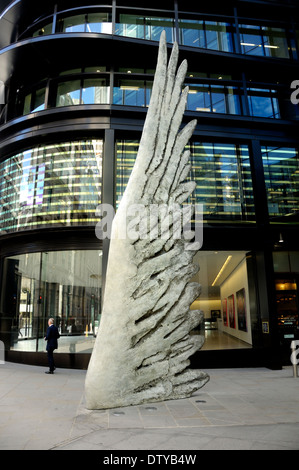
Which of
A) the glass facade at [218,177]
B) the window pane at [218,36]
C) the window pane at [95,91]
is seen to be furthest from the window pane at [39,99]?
the window pane at [218,36]

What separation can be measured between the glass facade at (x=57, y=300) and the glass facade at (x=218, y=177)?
3.07 meters

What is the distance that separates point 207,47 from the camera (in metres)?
13.1

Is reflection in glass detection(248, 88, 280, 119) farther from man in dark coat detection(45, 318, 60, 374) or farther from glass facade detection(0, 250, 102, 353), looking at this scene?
man in dark coat detection(45, 318, 60, 374)

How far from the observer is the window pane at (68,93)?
12.6 metres

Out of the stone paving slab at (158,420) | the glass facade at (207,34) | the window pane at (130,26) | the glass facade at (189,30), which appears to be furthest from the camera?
the glass facade at (207,34)

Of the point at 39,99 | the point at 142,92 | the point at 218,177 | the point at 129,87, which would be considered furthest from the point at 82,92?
the point at 218,177

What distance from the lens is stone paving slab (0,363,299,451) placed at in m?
4.21

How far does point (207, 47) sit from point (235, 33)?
1.53 m

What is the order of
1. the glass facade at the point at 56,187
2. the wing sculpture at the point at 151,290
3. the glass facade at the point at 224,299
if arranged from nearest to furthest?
the wing sculpture at the point at 151,290 < the glass facade at the point at 56,187 < the glass facade at the point at 224,299

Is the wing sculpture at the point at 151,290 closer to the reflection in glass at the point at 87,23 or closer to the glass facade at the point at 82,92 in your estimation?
the glass facade at the point at 82,92

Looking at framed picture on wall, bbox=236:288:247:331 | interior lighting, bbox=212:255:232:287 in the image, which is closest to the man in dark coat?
interior lighting, bbox=212:255:232:287

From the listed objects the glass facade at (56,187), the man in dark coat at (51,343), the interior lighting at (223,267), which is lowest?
the man in dark coat at (51,343)

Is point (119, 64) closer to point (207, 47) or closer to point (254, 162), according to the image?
point (207, 47)
